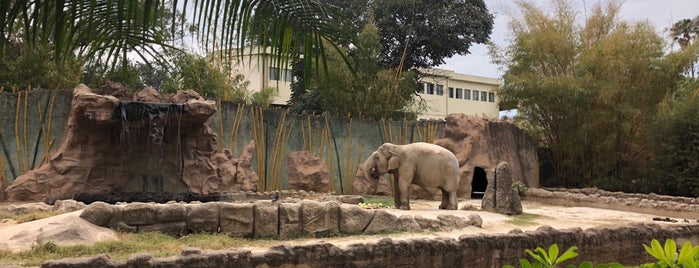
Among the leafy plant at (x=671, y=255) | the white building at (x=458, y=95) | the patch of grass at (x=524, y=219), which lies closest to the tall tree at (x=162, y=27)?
the leafy plant at (x=671, y=255)

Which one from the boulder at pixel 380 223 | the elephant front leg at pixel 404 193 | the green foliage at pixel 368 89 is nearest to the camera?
the boulder at pixel 380 223

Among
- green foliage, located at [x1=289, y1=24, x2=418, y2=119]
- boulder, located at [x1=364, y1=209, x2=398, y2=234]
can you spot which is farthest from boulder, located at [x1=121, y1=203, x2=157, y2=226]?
green foliage, located at [x1=289, y1=24, x2=418, y2=119]

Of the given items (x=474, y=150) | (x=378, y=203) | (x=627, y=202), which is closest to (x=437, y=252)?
(x=378, y=203)

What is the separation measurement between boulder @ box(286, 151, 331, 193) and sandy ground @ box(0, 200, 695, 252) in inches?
110

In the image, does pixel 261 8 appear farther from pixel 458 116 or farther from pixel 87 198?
pixel 458 116

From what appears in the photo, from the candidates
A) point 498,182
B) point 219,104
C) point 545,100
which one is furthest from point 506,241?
point 545,100

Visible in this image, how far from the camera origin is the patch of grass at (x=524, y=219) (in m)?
9.09

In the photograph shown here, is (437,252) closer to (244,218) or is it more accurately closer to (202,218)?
(244,218)

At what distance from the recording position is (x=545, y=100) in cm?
1653

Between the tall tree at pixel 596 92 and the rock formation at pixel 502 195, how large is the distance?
21.3 feet

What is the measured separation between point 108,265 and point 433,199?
34.4 feet

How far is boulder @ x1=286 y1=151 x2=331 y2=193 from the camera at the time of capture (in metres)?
14.8

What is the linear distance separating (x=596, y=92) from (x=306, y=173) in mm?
8084

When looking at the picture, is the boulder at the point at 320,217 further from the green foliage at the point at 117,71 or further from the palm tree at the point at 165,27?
the palm tree at the point at 165,27
